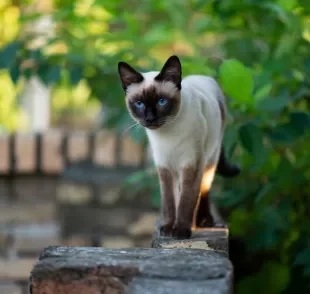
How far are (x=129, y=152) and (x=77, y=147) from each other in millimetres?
290

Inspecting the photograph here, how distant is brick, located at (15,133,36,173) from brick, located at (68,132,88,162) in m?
0.20

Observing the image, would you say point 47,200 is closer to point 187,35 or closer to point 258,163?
point 187,35

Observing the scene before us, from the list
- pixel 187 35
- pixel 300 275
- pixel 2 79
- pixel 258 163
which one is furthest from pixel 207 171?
pixel 2 79

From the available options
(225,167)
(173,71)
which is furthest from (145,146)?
(173,71)

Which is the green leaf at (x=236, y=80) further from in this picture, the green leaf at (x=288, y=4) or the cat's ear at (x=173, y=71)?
the green leaf at (x=288, y=4)

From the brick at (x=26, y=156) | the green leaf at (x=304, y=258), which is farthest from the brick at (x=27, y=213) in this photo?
the green leaf at (x=304, y=258)

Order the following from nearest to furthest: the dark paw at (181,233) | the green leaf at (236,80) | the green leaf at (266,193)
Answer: the dark paw at (181,233)
the green leaf at (236,80)
the green leaf at (266,193)

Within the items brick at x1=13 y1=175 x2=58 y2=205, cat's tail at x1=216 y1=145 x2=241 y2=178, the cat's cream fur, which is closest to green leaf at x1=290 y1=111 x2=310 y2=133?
cat's tail at x1=216 y1=145 x2=241 y2=178

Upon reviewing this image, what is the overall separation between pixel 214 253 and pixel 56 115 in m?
4.82

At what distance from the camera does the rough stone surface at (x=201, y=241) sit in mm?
1841

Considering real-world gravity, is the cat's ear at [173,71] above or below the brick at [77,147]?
above

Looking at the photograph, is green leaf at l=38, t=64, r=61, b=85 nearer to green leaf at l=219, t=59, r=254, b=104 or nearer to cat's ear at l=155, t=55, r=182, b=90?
green leaf at l=219, t=59, r=254, b=104

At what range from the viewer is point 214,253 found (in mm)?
1626

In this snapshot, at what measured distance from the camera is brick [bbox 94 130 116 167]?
4.02 m
